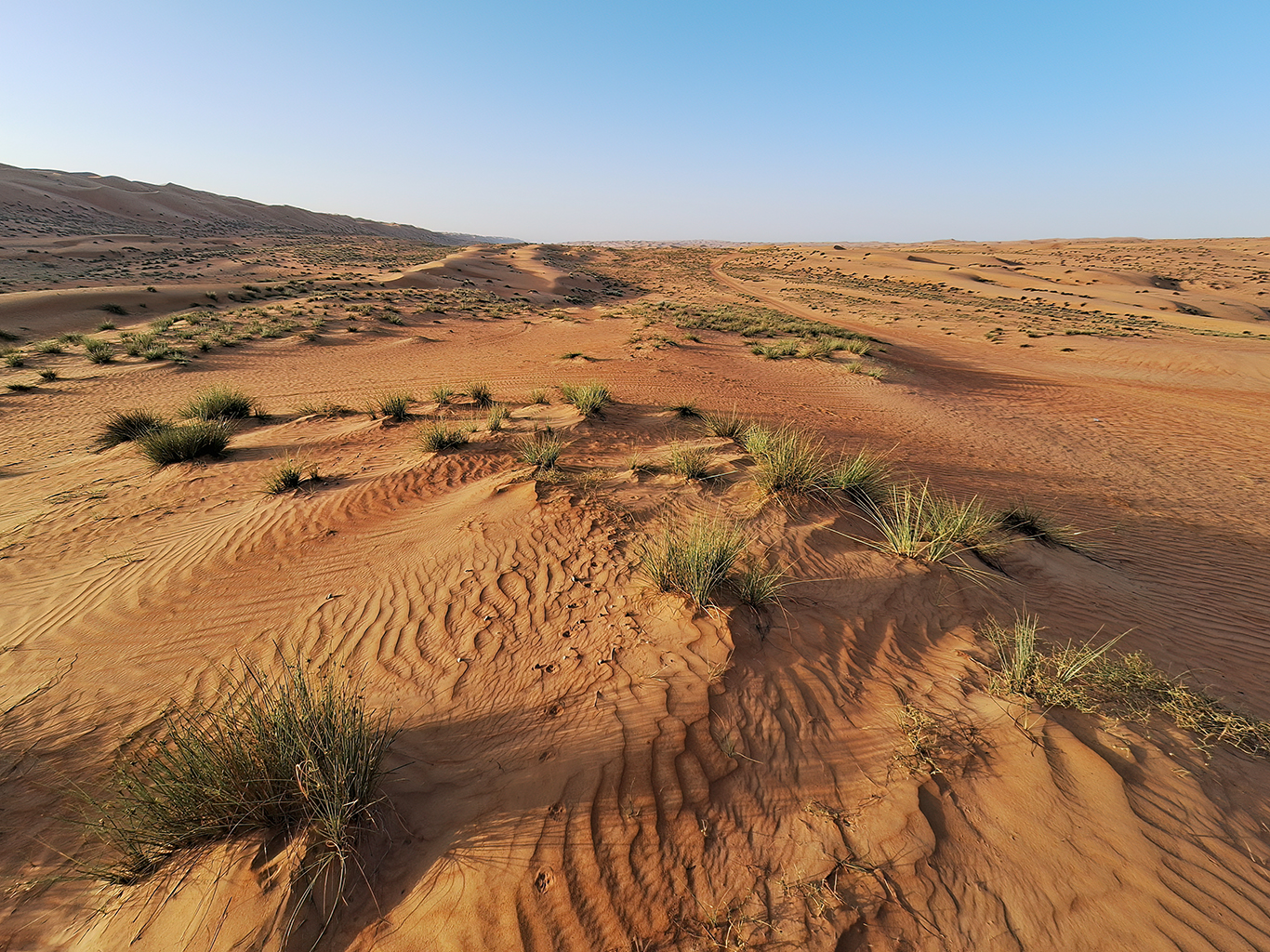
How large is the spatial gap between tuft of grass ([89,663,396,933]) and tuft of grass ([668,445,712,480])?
166 inches

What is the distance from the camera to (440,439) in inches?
279

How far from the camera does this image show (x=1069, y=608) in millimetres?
4461

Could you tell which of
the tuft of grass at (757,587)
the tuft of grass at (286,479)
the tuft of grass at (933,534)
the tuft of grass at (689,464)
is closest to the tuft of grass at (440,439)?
the tuft of grass at (286,479)

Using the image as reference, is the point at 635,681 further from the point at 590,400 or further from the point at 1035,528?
the point at 590,400

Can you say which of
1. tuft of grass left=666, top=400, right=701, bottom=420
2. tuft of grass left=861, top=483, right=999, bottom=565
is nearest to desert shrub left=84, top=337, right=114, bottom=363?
tuft of grass left=666, top=400, right=701, bottom=420

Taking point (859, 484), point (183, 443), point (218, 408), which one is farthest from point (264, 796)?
point (218, 408)

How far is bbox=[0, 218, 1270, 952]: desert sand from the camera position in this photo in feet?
7.22

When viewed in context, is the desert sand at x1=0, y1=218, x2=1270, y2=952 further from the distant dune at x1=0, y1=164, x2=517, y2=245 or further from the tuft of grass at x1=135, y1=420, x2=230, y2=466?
the distant dune at x1=0, y1=164, x2=517, y2=245

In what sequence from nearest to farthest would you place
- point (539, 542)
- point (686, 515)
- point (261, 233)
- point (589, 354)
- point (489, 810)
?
point (489, 810) → point (539, 542) → point (686, 515) → point (589, 354) → point (261, 233)

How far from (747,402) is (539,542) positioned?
786 cm

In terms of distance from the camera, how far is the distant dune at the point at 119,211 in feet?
182

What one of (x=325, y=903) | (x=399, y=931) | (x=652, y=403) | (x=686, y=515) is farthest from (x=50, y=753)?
(x=652, y=403)

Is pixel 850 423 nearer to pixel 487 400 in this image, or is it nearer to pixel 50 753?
pixel 487 400

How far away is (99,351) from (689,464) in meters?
18.5
